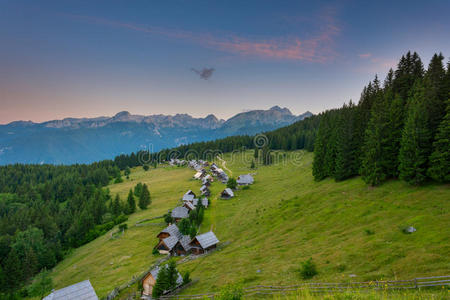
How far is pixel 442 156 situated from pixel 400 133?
10.7m

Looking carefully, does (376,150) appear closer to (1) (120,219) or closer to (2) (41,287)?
(2) (41,287)

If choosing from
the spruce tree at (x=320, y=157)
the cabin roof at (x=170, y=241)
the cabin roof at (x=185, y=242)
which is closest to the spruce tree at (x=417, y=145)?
the spruce tree at (x=320, y=157)

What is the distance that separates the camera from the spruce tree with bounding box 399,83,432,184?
127 feet

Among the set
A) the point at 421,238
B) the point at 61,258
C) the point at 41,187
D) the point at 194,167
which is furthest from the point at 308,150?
the point at 41,187

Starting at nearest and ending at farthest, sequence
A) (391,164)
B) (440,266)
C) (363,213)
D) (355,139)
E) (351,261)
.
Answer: (440,266)
(351,261)
(363,213)
(391,164)
(355,139)

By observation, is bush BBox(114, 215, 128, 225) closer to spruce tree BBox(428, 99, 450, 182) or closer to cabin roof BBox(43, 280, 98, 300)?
cabin roof BBox(43, 280, 98, 300)

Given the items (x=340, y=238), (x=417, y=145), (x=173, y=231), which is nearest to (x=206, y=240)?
(x=173, y=231)

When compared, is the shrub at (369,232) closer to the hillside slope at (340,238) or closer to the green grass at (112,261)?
the hillside slope at (340,238)

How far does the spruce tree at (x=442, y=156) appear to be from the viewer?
A: 115ft

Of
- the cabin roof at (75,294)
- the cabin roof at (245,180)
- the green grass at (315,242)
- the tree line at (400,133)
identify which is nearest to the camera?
the green grass at (315,242)

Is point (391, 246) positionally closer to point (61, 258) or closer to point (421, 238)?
point (421, 238)

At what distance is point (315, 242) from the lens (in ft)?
114

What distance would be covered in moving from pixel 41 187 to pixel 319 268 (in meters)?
170

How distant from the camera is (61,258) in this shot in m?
68.0
